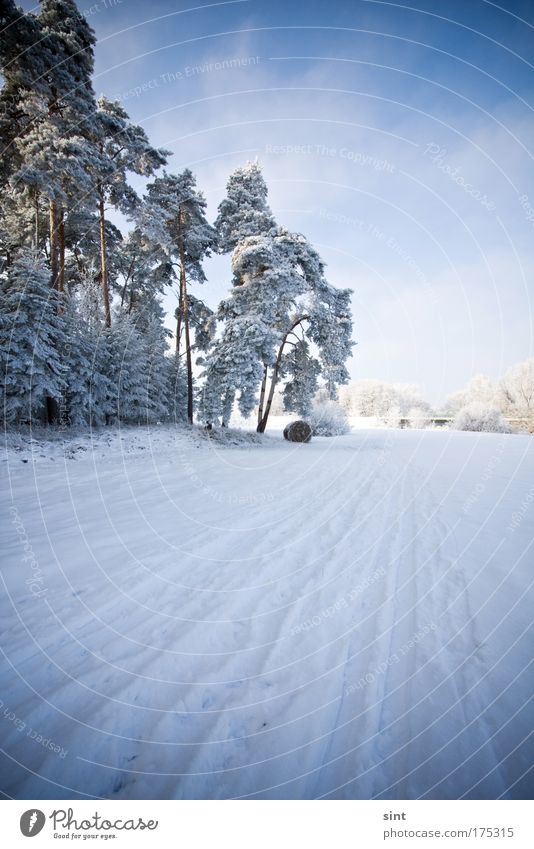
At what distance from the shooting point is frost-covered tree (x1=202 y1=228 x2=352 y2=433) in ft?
44.4

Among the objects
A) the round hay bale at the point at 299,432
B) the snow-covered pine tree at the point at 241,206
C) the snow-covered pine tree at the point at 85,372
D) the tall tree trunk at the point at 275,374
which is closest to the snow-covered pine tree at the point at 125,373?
the snow-covered pine tree at the point at 85,372

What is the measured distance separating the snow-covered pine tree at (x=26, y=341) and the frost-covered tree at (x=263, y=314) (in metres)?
6.23

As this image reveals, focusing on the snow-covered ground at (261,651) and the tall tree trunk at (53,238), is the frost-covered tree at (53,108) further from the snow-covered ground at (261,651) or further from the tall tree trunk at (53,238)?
the snow-covered ground at (261,651)

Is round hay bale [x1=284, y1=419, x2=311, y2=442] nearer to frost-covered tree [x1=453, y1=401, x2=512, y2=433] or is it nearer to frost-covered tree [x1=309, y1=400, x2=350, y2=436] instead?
frost-covered tree [x1=309, y1=400, x2=350, y2=436]

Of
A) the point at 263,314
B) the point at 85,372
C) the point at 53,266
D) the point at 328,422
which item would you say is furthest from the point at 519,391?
the point at 53,266

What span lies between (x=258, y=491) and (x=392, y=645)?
15.1 feet

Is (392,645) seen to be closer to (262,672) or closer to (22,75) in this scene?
(262,672)

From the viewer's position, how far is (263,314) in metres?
14.2

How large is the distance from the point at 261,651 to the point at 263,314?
537 inches
